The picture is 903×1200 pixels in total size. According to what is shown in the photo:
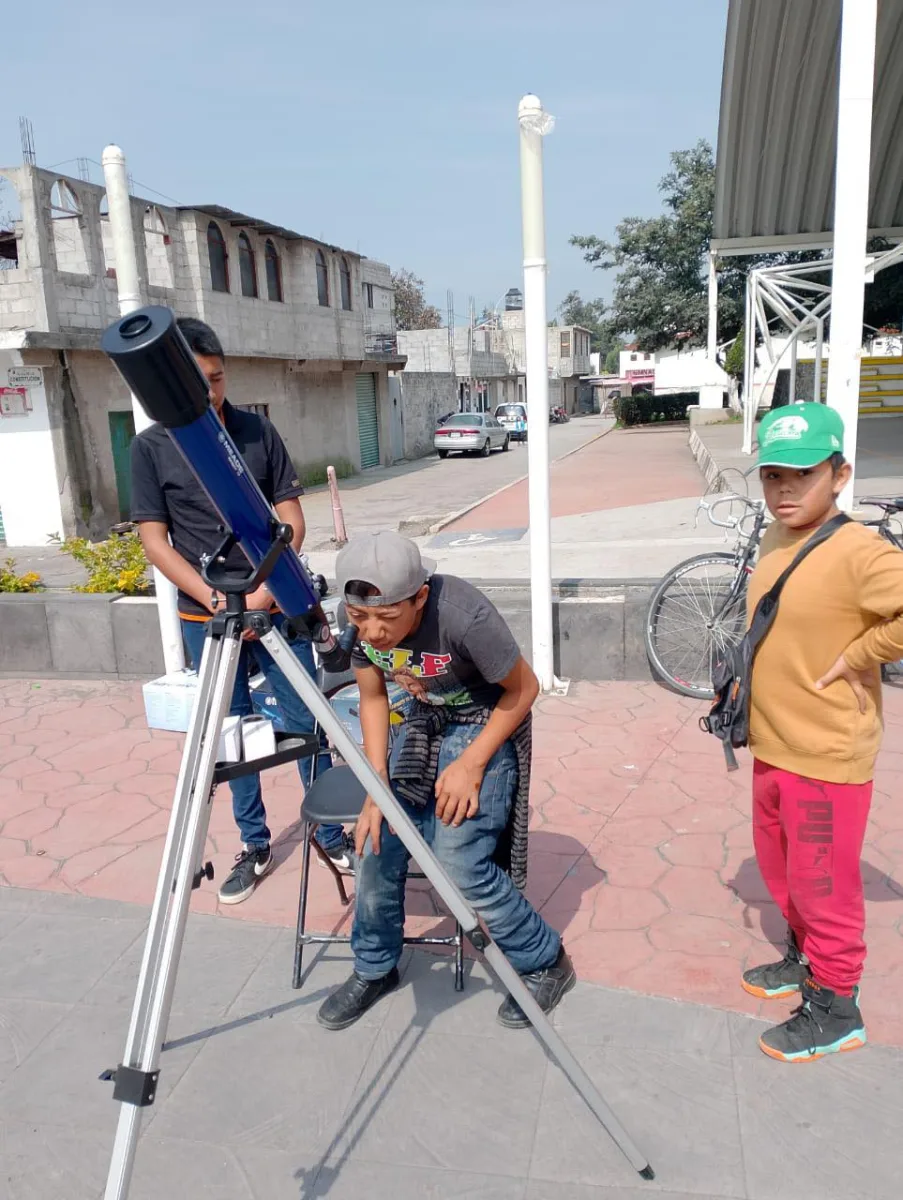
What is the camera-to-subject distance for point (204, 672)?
1774 millimetres

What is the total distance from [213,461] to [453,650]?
0.86 meters

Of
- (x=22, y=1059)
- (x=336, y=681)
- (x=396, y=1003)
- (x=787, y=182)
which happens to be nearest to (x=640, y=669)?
(x=336, y=681)

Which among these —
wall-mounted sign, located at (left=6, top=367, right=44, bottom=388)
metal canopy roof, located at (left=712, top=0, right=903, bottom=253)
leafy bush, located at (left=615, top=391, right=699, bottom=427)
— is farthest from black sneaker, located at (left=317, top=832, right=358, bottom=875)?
leafy bush, located at (left=615, top=391, right=699, bottom=427)

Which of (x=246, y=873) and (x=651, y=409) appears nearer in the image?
(x=246, y=873)

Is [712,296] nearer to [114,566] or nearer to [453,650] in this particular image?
[114,566]

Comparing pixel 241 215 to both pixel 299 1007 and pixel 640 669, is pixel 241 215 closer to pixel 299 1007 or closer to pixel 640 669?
pixel 640 669

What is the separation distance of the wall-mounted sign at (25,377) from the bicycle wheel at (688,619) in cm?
1063

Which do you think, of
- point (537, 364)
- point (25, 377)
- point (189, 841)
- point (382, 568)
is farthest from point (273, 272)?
point (189, 841)

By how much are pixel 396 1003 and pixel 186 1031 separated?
60 cm

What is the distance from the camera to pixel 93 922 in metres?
3.22

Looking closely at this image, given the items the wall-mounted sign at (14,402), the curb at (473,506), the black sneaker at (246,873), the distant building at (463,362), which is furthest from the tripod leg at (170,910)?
the distant building at (463,362)

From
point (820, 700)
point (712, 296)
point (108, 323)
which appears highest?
A: point (712, 296)

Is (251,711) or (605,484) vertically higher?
(251,711)

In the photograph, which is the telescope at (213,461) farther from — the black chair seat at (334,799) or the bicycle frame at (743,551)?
the bicycle frame at (743,551)
